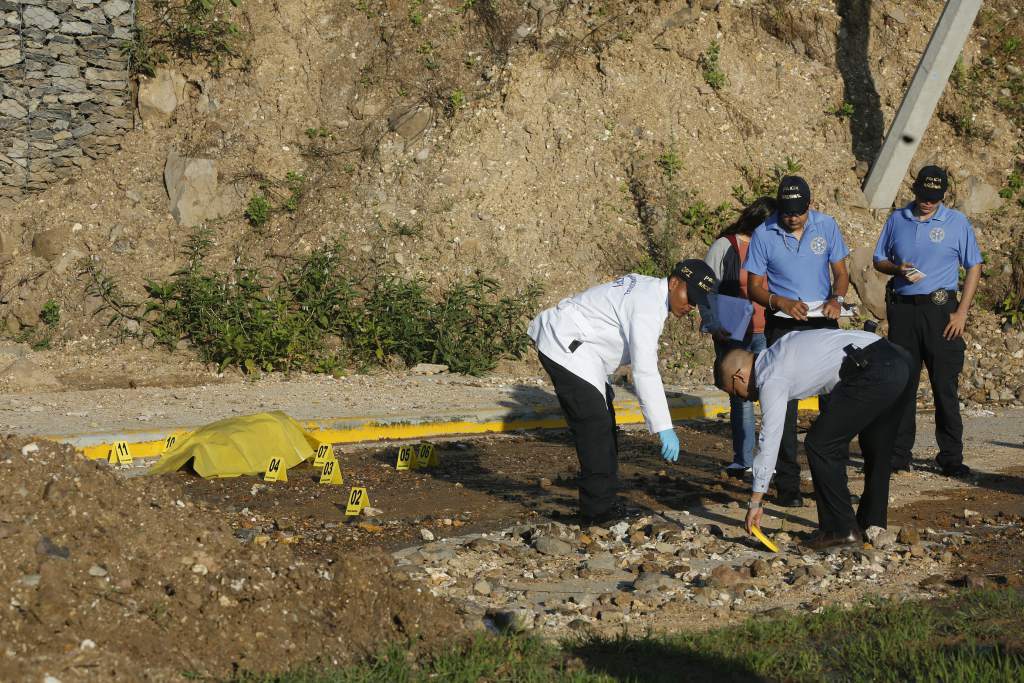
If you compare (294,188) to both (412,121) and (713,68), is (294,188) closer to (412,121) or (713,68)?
(412,121)

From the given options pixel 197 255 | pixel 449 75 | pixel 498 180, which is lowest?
pixel 197 255

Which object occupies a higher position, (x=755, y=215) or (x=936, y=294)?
(x=755, y=215)

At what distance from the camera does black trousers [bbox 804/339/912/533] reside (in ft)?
20.9

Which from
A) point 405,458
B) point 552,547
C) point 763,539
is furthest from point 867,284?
point 552,547

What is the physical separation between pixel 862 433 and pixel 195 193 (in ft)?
38.4

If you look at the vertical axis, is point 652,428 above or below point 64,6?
below

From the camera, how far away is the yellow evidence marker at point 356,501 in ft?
24.9

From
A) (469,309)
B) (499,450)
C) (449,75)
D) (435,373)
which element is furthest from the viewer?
(449,75)

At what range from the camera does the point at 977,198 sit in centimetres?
1695

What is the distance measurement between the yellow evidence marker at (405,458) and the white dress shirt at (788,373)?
3.46m

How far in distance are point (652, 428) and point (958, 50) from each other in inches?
449

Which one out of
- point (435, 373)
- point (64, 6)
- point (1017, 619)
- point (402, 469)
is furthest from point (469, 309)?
point (1017, 619)

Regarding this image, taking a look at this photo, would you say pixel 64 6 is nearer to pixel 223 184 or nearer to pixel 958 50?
pixel 223 184

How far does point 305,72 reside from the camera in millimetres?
17922
